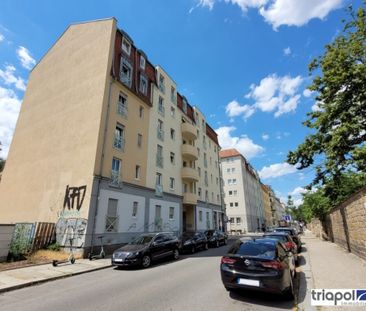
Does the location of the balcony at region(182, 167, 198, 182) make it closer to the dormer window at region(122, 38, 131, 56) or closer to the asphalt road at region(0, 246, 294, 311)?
the dormer window at region(122, 38, 131, 56)

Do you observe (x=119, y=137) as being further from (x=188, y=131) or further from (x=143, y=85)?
(x=188, y=131)

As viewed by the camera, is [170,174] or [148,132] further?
[170,174]

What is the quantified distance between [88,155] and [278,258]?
1444 cm

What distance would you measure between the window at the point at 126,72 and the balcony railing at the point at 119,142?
4.99 m

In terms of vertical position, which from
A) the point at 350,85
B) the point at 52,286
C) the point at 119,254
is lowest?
the point at 52,286

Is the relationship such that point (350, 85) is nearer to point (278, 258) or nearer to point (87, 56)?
point (278, 258)

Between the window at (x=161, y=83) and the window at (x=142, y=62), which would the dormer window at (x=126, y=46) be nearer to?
the window at (x=142, y=62)

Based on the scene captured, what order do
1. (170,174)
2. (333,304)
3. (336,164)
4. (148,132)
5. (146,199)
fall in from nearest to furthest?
(333,304), (336,164), (146,199), (148,132), (170,174)

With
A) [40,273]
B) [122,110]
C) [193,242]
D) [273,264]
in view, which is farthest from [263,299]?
[122,110]

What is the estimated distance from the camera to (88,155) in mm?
16875

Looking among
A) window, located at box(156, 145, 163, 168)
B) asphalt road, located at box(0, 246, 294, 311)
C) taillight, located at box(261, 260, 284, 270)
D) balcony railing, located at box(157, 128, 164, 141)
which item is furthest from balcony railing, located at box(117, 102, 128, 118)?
taillight, located at box(261, 260, 284, 270)

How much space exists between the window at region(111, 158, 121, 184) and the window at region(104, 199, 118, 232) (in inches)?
59.9

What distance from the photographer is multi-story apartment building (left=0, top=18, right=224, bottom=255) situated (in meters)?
16.7

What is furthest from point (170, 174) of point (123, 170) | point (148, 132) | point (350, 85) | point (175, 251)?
point (350, 85)
